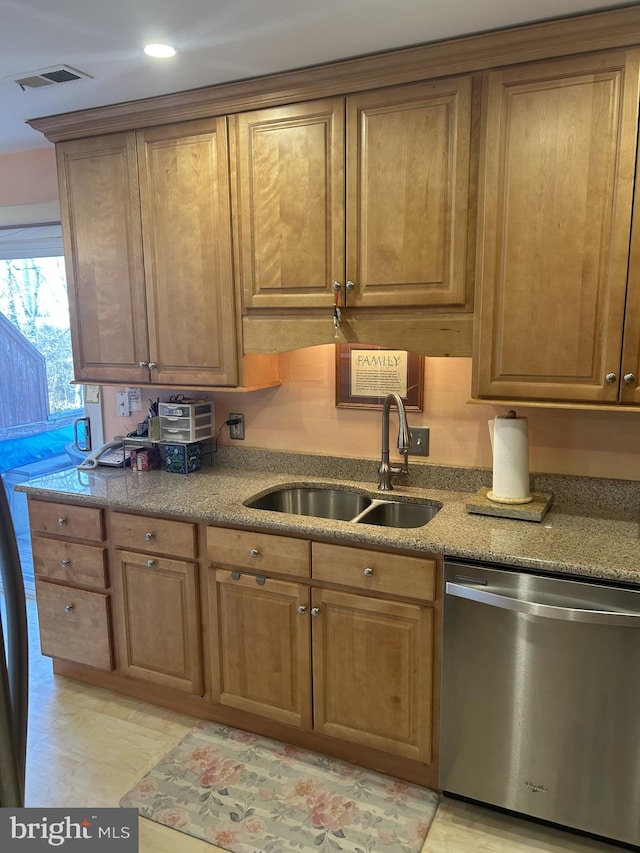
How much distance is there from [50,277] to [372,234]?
2.07m

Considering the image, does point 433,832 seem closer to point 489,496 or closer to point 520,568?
Answer: point 520,568

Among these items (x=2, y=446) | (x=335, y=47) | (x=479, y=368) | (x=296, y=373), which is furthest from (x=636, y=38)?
(x=2, y=446)

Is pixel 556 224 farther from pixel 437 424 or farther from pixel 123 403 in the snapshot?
pixel 123 403

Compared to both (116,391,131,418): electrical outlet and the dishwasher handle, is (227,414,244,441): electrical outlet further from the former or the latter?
the dishwasher handle

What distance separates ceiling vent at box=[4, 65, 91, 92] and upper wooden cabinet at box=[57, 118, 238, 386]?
36 centimetres

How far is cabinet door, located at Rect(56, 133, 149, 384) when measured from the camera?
2648mm

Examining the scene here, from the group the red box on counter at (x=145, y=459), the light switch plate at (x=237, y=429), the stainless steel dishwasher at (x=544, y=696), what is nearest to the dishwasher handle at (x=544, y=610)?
the stainless steel dishwasher at (x=544, y=696)

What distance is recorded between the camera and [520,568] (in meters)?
1.82

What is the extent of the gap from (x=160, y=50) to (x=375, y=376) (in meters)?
1.41

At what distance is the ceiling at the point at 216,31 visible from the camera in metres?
1.75

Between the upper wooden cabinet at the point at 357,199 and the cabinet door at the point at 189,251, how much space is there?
9cm

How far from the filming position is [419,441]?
2.56 m

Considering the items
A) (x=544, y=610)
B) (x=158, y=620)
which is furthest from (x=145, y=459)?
(x=544, y=610)

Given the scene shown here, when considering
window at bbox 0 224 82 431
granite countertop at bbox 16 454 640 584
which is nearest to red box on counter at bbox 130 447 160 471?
granite countertop at bbox 16 454 640 584
